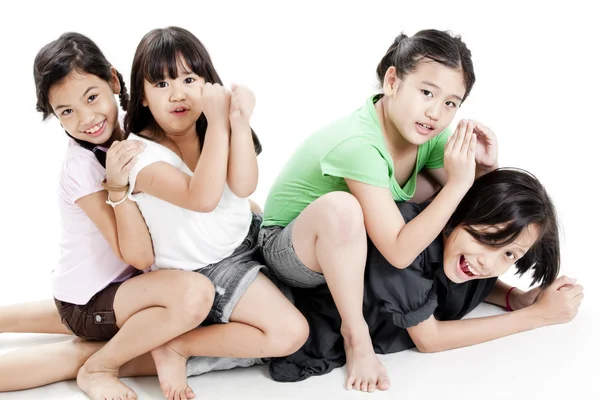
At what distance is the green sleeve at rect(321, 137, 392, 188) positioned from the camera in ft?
5.91

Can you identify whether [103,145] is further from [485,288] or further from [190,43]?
[485,288]

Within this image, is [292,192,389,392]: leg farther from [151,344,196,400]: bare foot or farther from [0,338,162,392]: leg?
[0,338,162,392]: leg

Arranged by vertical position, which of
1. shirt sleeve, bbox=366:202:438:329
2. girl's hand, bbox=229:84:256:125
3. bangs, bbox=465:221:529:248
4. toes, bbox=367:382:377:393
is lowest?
toes, bbox=367:382:377:393

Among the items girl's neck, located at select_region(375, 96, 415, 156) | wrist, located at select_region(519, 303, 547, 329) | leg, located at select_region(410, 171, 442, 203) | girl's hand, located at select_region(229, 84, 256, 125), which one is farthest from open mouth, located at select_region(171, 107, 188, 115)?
wrist, located at select_region(519, 303, 547, 329)

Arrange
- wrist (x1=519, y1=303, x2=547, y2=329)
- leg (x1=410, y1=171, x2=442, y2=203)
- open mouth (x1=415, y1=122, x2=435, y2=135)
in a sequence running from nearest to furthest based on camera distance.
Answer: open mouth (x1=415, y1=122, x2=435, y2=135)
wrist (x1=519, y1=303, x2=547, y2=329)
leg (x1=410, y1=171, x2=442, y2=203)

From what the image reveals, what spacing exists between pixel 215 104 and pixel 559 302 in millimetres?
1012

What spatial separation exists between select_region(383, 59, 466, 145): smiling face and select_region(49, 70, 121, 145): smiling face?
674 mm

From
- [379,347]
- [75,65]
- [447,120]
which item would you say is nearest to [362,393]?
[379,347]

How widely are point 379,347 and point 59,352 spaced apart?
77 centimetres

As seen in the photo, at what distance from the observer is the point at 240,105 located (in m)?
1.71

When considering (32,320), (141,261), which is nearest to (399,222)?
(141,261)

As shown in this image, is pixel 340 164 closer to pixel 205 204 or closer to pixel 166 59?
pixel 205 204

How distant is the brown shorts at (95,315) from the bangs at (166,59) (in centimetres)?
51

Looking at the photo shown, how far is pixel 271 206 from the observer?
2.03 meters
